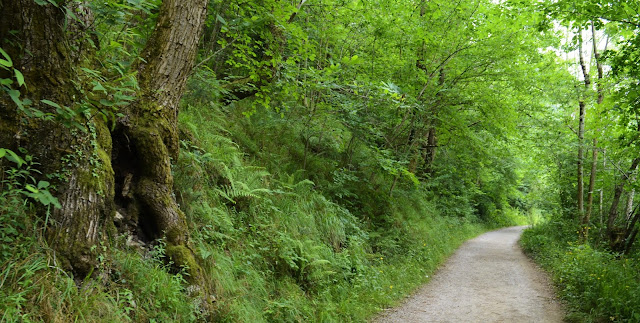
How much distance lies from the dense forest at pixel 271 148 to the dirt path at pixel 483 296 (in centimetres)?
47

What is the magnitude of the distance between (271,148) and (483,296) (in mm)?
5994

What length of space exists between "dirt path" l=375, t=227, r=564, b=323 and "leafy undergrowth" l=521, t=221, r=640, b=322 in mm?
344

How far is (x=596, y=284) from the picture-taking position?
7148 millimetres

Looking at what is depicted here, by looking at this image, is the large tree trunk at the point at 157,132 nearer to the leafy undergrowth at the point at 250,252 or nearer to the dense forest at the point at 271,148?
the dense forest at the point at 271,148

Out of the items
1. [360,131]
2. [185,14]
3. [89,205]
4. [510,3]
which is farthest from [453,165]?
[89,205]

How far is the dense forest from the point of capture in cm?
288

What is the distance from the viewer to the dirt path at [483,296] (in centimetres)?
692

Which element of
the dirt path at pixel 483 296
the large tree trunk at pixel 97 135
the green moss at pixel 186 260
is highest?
the large tree trunk at pixel 97 135

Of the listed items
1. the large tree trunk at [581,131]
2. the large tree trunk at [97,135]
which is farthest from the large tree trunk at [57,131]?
the large tree trunk at [581,131]

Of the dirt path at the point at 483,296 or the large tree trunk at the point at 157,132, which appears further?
the dirt path at the point at 483,296

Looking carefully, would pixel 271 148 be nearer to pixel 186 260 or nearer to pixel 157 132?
pixel 157 132

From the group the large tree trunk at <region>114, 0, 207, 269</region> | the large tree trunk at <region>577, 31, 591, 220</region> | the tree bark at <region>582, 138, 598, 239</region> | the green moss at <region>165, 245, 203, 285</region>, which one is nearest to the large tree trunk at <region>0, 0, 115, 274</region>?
the large tree trunk at <region>114, 0, 207, 269</region>

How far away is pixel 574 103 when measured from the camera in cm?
1352

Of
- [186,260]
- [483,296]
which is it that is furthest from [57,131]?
[483,296]
